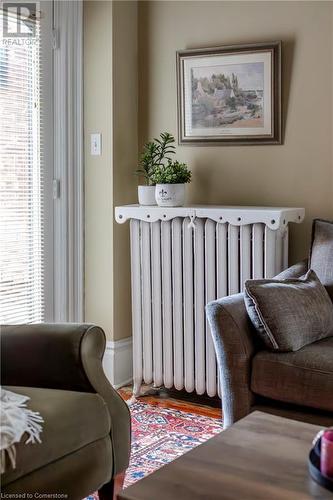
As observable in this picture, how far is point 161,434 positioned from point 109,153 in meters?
1.45

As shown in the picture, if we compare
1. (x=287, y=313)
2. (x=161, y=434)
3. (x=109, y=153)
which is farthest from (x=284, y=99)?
(x=161, y=434)

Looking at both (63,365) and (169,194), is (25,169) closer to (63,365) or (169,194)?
(169,194)

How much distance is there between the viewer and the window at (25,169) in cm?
331

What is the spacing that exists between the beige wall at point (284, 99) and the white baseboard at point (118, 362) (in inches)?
33.7

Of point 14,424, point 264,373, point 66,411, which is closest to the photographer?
point 14,424

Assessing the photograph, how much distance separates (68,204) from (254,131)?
1029 millimetres

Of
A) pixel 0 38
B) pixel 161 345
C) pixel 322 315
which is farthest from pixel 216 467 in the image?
pixel 0 38

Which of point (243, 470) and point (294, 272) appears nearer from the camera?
point (243, 470)

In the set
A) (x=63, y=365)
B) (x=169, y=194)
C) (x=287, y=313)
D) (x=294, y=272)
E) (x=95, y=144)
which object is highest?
(x=95, y=144)

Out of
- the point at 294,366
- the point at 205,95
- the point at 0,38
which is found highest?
the point at 0,38

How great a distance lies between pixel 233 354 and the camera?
100 inches

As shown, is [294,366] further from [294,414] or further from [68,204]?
[68,204]

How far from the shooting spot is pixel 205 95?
3.51 m

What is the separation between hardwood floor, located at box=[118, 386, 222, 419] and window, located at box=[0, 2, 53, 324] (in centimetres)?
66
